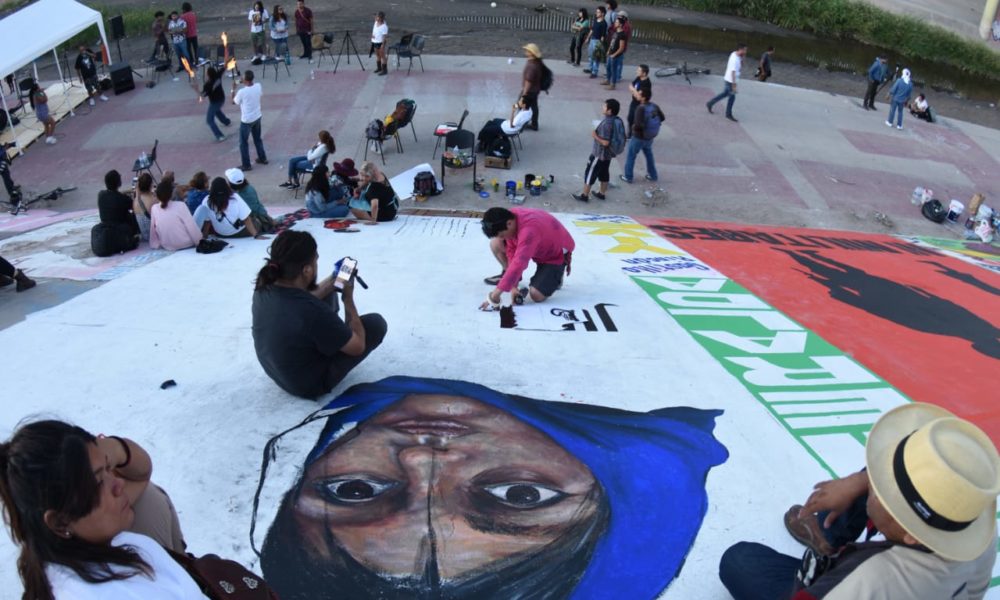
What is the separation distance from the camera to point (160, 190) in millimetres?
7508

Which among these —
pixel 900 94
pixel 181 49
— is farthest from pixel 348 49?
pixel 900 94

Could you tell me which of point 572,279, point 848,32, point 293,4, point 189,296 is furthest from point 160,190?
point 848,32

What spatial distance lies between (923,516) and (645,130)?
9889 millimetres

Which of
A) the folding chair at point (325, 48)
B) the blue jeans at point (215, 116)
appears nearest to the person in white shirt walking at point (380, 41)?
the folding chair at point (325, 48)

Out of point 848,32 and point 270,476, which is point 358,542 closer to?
point 270,476

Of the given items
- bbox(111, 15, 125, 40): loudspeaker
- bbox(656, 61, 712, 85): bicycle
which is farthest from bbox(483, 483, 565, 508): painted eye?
bbox(111, 15, 125, 40): loudspeaker

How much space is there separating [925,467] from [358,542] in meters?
2.49

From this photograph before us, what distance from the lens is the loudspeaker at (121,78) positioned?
1523 centimetres

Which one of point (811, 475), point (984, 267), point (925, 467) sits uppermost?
point (925, 467)

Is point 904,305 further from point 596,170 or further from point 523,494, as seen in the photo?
point 523,494

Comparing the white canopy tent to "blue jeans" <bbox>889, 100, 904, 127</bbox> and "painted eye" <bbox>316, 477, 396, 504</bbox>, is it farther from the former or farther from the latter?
"blue jeans" <bbox>889, 100, 904, 127</bbox>

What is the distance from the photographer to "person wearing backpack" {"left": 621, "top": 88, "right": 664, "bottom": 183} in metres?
11.3

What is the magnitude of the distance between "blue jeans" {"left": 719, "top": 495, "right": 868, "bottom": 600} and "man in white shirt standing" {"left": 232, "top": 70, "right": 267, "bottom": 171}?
35.8 ft

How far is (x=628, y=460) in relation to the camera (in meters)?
3.99
